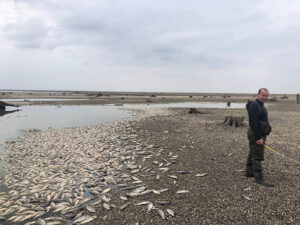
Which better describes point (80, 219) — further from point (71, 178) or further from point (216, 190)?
point (216, 190)

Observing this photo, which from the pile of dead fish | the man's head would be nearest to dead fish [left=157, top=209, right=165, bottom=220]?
the pile of dead fish

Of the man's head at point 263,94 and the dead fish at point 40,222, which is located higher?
the man's head at point 263,94

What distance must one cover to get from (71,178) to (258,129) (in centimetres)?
827

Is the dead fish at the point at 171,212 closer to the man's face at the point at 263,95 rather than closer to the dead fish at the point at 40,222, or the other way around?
the dead fish at the point at 40,222

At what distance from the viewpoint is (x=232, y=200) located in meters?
7.00

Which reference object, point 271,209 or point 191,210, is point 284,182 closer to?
point 271,209

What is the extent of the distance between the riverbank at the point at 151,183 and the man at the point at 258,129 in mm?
579

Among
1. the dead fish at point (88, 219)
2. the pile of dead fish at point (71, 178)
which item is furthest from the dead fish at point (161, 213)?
the dead fish at point (88, 219)

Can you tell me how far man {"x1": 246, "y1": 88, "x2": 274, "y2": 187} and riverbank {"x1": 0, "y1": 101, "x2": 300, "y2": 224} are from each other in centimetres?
58

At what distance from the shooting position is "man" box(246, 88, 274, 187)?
25.4ft

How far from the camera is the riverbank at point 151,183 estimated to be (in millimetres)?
6363

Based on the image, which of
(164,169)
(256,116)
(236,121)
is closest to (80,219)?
(164,169)

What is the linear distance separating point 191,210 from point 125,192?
8.90ft

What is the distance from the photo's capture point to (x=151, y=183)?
859 cm
